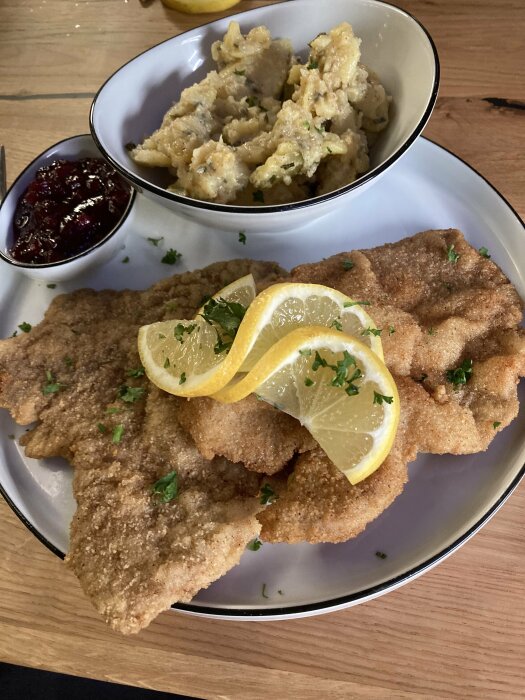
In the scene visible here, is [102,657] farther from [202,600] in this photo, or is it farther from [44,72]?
[44,72]

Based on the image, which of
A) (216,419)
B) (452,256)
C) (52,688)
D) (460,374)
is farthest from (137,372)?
(52,688)

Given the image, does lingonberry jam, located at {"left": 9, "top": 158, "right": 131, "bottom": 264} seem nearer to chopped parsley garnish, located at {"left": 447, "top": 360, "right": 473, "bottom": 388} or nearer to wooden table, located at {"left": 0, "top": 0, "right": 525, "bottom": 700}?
wooden table, located at {"left": 0, "top": 0, "right": 525, "bottom": 700}

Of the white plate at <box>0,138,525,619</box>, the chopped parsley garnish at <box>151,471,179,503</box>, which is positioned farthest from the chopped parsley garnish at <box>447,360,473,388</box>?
the chopped parsley garnish at <box>151,471,179,503</box>

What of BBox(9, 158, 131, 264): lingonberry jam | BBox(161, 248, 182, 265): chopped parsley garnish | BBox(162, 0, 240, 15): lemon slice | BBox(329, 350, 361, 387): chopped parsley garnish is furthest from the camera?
BBox(162, 0, 240, 15): lemon slice

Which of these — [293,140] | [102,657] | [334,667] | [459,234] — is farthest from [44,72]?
[334,667]

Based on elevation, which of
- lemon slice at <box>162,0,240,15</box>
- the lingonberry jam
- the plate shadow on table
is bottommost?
the plate shadow on table

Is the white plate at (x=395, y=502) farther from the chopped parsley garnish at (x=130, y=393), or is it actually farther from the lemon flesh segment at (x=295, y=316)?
the lemon flesh segment at (x=295, y=316)
